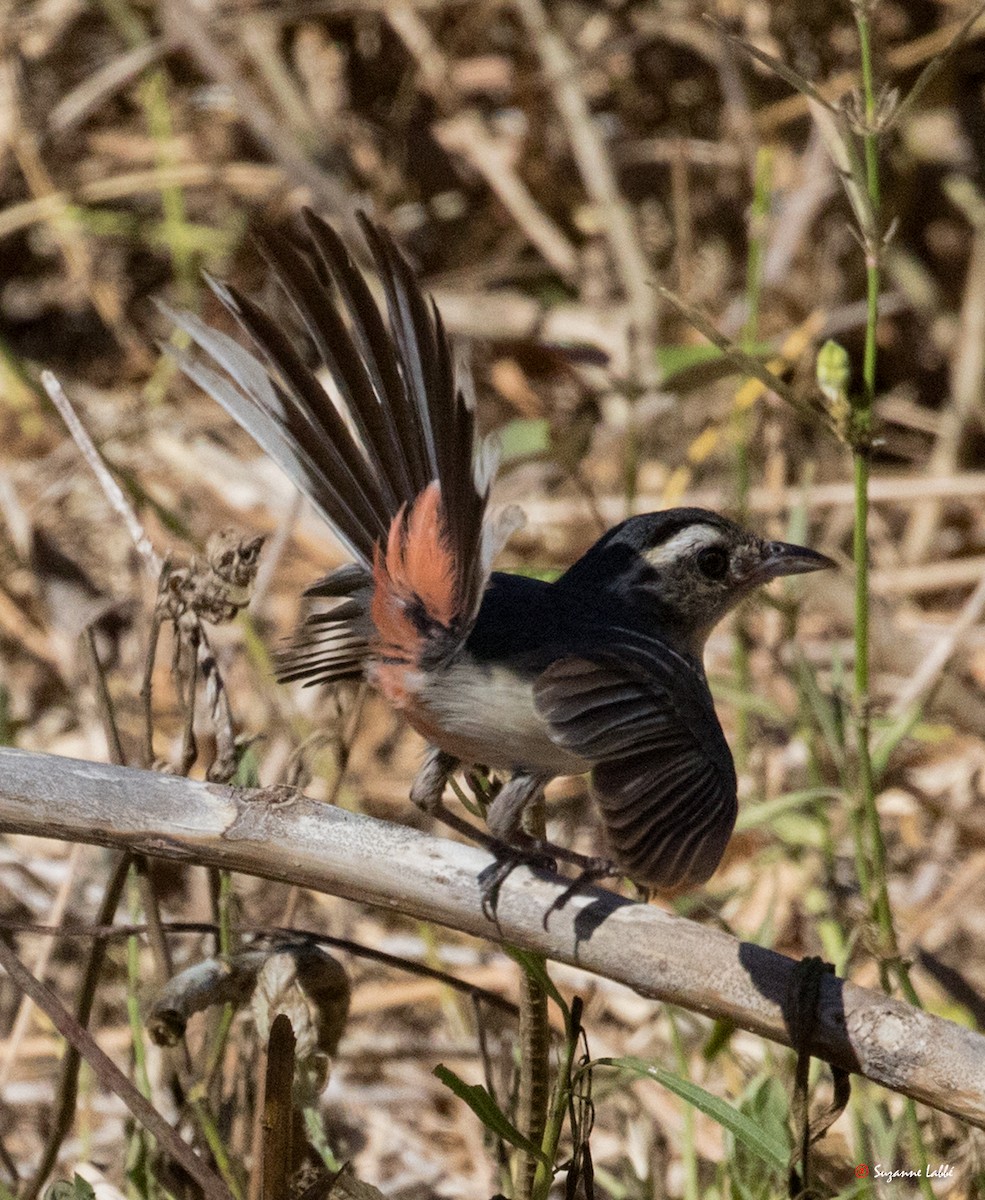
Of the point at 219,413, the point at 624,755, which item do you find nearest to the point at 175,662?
the point at 624,755

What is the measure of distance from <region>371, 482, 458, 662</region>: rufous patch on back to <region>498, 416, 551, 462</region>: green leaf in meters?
1.55

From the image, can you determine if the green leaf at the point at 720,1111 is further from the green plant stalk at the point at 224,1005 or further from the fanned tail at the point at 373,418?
the fanned tail at the point at 373,418

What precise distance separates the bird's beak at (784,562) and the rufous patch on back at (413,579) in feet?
2.49

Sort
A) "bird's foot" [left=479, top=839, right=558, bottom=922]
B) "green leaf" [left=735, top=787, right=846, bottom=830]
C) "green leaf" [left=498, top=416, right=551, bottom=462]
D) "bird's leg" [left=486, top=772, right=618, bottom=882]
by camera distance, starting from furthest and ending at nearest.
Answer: "green leaf" [left=498, top=416, right=551, bottom=462] < "green leaf" [left=735, top=787, right=846, bottom=830] < "bird's leg" [left=486, top=772, right=618, bottom=882] < "bird's foot" [left=479, top=839, right=558, bottom=922]

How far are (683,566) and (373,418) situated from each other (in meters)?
0.80

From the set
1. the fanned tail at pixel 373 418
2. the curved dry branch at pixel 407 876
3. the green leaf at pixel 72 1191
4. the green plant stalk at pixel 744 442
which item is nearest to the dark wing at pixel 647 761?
the curved dry branch at pixel 407 876

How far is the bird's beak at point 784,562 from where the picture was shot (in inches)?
127

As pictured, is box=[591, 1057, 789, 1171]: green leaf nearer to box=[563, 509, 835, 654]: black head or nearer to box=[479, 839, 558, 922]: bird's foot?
box=[479, 839, 558, 922]: bird's foot

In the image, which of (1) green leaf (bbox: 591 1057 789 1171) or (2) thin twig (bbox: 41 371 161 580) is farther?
(2) thin twig (bbox: 41 371 161 580)

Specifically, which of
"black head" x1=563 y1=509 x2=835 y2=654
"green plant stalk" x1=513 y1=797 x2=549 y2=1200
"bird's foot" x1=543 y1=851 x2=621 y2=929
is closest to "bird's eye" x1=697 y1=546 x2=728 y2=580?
"black head" x1=563 y1=509 x2=835 y2=654

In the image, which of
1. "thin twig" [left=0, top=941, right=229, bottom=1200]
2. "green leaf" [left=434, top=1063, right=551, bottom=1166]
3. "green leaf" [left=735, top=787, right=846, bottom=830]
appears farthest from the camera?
"green leaf" [left=735, top=787, right=846, bottom=830]

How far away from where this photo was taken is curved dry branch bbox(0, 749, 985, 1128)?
2090 millimetres

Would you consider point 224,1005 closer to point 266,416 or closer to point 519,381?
point 266,416

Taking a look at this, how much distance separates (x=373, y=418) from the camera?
2680mm
